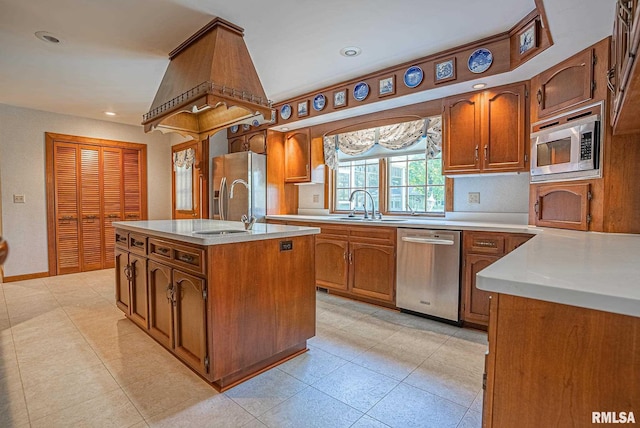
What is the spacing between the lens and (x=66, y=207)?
4738 mm

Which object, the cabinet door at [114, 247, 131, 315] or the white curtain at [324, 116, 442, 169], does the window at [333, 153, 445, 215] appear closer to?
the white curtain at [324, 116, 442, 169]

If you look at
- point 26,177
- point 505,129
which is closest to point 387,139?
point 505,129

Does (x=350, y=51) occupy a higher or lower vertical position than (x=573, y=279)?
higher

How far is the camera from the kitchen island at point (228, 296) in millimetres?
1777

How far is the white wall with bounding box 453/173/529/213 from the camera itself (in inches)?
114

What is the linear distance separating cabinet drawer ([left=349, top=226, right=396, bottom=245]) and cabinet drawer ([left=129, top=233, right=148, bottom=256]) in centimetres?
195

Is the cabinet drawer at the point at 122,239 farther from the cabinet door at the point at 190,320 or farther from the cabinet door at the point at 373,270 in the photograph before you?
the cabinet door at the point at 373,270

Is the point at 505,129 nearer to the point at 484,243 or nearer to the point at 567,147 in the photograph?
the point at 567,147

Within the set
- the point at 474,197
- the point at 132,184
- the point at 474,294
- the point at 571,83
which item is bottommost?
the point at 474,294

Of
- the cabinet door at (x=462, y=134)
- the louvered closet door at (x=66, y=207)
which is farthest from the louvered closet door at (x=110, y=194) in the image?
the cabinet door at (x=462, y=134)

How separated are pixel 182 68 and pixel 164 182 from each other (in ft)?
12.3

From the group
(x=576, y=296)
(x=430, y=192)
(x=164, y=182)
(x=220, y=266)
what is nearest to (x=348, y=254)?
(x=430, y=192)

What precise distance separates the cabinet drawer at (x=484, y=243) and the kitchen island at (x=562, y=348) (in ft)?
5.64

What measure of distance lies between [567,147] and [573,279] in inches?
74.7
